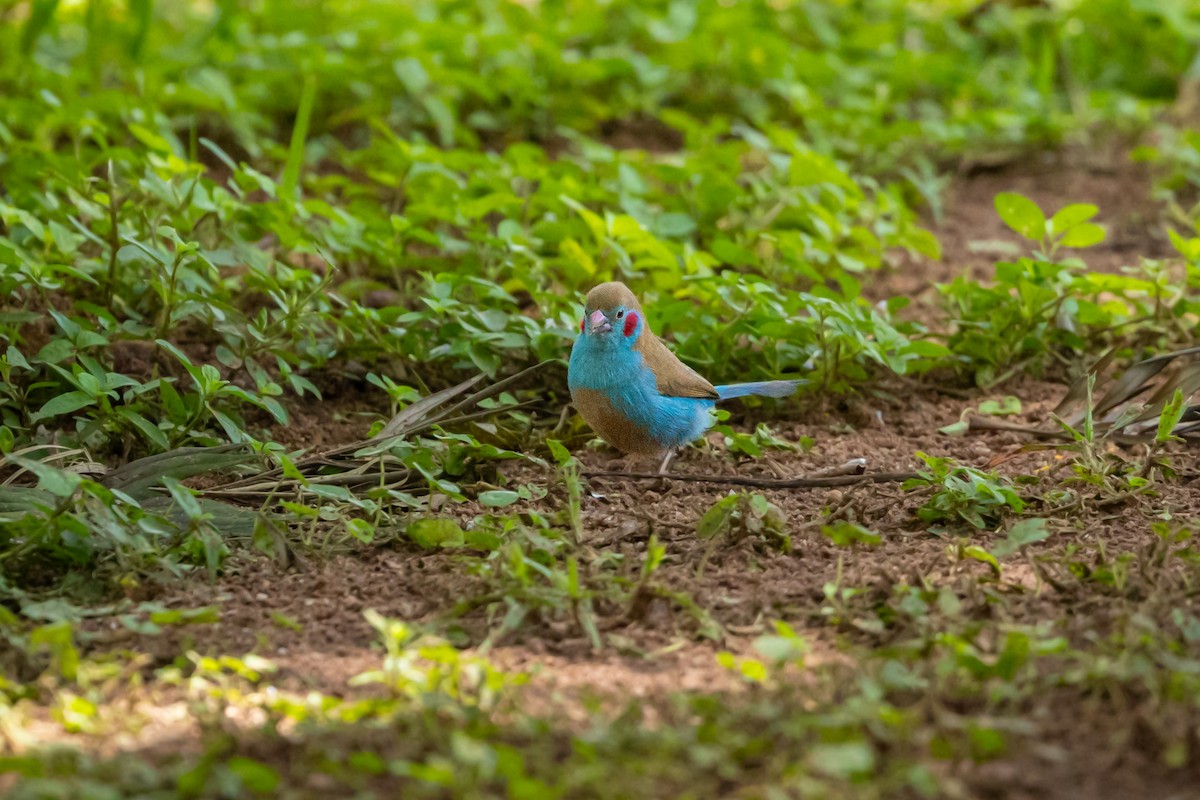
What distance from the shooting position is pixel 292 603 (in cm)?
289

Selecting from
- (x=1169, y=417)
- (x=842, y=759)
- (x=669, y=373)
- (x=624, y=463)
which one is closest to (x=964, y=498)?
(x=1169, y=417)

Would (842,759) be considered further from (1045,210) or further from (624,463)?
(1045,210)

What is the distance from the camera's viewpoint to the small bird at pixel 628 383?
359cm

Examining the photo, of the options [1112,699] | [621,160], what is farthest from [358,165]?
[1112,699]

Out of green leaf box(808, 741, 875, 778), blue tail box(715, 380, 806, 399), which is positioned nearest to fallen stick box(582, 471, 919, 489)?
blue tail box(715, 380, 806, 399)

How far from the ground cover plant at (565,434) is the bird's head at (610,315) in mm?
366

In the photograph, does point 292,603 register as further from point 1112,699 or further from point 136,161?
point 136,161

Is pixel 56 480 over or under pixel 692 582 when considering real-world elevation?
over

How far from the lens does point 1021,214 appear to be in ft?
14.1

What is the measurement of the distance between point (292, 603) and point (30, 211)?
2138 mm

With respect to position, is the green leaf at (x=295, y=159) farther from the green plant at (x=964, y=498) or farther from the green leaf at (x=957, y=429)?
the green plant at (x=964, y=498)

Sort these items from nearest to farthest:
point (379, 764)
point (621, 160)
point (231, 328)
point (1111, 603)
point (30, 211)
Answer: point (379, 764) < point (1111, 603) < point (231, 328) < point (30, 211) < point (621, 160)

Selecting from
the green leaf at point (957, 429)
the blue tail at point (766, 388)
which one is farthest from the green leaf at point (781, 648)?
the green leaf at point (957, 429)

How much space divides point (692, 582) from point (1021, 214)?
2.02m
